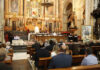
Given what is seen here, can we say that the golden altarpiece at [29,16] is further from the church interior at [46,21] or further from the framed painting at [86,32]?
the framed painting at [86,32]

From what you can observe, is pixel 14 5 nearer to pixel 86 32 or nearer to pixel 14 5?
pixel 14 5

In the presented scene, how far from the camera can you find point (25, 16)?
20578mm

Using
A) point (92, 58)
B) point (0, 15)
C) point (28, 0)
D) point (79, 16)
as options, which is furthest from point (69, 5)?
point (92, 58)

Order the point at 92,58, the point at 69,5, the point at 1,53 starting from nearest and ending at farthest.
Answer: the point at 1,53, the point at 92,58, the point at 69,5

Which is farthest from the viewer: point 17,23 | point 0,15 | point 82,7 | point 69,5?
point 69,5

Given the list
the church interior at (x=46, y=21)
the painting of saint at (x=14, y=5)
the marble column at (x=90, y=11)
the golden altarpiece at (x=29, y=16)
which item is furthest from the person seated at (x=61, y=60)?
the painting of saint at (x=14, y=5)

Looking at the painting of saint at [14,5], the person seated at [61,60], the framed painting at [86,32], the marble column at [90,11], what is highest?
the painting of saint at [14,5]

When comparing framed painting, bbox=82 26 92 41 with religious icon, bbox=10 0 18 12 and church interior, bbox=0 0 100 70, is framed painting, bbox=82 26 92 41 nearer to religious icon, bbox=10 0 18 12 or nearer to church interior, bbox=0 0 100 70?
church interior, bbox=0 0 100 70

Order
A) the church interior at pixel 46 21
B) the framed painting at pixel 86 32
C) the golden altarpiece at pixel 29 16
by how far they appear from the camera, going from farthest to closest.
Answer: the golden altarpiece at pixel 29 16
the church interior at pixel 46 21
the framed painting at pixel 86 32

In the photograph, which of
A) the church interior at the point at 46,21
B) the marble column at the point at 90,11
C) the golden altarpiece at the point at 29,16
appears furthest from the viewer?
the golden altarpiece at the point at 29,16

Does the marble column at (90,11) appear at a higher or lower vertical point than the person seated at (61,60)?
higher

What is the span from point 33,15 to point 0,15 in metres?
7.86

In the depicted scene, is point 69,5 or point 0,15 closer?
point 0,15

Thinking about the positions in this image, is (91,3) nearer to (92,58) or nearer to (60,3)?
(60,3)
